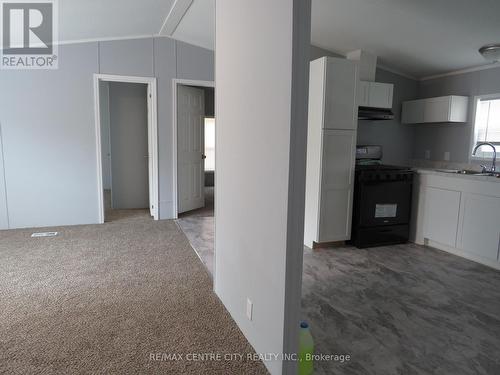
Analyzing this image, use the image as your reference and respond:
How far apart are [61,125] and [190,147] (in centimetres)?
190

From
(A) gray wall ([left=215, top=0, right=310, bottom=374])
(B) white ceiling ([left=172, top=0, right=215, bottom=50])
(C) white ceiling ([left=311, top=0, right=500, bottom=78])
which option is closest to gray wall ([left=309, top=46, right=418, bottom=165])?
(C) white ceiling ([left=311, top=0, right=500, bottom=78])

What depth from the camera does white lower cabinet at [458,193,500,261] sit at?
3.28 m

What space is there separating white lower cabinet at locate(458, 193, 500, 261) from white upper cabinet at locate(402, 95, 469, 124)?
1.31 m

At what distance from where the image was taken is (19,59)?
4242 millimetres

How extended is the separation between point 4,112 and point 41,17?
1456 millimetres

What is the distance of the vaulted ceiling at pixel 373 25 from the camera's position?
3033 millimetres

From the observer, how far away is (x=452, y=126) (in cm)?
450

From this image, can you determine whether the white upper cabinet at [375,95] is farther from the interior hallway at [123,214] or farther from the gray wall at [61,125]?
the interior hallway at [123,214]

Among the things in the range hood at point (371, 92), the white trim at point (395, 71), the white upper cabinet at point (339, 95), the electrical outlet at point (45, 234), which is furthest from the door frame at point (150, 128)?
the white trim at point (395, 71)

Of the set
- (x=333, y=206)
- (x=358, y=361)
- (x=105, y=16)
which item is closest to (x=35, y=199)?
(x=105, y=16)

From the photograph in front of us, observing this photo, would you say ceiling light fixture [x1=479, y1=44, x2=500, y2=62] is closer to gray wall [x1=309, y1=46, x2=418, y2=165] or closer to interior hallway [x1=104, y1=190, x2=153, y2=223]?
gray wall [x1=309, y1=46, x2=418, y2=165]

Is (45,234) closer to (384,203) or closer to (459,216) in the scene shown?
(384,203)

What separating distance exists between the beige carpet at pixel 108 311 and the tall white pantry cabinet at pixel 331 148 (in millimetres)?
1497

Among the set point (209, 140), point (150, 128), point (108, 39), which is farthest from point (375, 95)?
point (209, 140)
